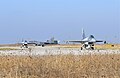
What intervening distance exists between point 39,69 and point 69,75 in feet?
3.80

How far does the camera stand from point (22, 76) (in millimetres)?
8492

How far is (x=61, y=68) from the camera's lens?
33.0 feet

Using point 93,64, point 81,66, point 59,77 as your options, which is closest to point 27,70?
point 59,77

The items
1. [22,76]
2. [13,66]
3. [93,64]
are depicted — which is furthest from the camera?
[93,64]

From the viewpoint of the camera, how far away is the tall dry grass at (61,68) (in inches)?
351

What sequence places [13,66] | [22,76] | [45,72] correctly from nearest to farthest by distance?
[22,76], [45,72], [13,66]

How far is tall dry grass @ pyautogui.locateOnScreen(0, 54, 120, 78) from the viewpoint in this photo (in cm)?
892

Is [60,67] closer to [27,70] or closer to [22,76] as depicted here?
[27,70]

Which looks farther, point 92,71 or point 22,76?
point 92,71

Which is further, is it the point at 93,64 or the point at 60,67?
the point at 93,64

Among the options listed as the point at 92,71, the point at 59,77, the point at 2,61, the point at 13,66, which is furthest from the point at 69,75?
the point at 2,61

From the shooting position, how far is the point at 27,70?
9461mm

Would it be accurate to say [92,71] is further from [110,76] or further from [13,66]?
[13,66]

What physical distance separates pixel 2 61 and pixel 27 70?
6.25 feet
